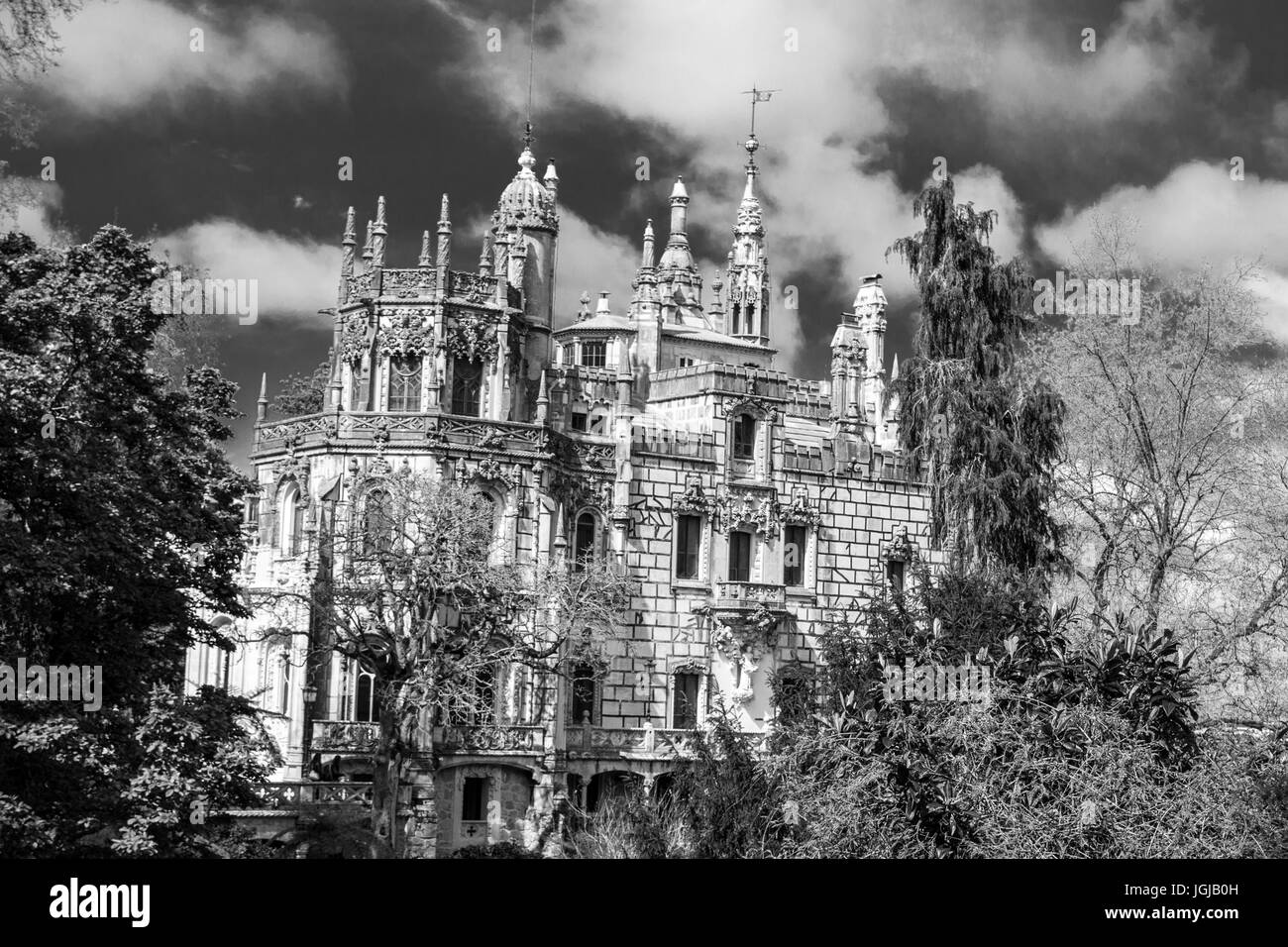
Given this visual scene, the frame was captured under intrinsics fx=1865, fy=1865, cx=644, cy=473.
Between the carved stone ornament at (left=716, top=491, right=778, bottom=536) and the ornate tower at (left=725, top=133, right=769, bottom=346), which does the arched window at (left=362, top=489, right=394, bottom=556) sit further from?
the ornate tower at (left=725, top=133, right=769, bottom=346)

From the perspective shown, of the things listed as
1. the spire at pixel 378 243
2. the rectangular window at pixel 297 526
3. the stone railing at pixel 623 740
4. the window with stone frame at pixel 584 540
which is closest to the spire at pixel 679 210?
the spire at pixel 378 243

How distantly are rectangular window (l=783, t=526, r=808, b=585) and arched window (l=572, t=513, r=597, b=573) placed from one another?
683cm

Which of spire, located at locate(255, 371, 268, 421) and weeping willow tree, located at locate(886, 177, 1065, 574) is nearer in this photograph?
weeping willow tree, located at locate(886, 177, 1065, 574)

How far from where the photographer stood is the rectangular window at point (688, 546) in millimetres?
60312

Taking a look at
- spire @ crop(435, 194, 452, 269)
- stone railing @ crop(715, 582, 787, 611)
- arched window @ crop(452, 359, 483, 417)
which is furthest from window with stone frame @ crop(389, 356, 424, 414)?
stone railing @ crop(715, 582, 787, 611)

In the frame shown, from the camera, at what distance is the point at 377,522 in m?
53.4

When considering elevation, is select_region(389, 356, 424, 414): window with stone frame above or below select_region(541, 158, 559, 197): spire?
below

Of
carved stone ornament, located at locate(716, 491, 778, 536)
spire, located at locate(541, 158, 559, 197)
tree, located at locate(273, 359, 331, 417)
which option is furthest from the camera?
tree, located at locate(273, 359, 331, 417)

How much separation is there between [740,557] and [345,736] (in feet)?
49.6

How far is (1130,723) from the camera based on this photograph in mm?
31516

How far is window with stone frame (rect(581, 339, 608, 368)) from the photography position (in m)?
88.3

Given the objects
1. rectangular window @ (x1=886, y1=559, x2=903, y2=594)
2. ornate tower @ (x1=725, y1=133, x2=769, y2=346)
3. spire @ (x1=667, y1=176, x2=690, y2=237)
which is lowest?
rectangular window @ (x1=886, y1=559, x2=903, y2=594)

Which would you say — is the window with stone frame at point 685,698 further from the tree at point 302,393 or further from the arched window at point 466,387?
the tree at point 302,393

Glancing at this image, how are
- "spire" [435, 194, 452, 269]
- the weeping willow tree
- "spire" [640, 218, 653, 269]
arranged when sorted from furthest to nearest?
"spire" [640, 218, 653, 269]
"spire" [435, 194, 452, 269]
the weeping willow tree
